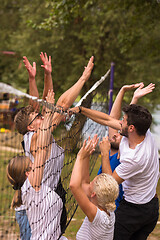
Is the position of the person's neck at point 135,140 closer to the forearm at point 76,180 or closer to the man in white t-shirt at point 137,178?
the man in white t-shirt at point 137,178

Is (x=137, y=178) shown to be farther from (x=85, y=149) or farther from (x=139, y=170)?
(x=85, y=149)

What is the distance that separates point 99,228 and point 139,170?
651mm

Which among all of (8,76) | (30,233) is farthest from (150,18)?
(8,76)

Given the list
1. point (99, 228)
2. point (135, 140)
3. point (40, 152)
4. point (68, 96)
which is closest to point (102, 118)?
point (68, 96)

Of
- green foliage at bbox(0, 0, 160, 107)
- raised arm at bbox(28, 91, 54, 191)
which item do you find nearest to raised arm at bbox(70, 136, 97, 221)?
raised arm at bbox(28, 91, 54, 191)

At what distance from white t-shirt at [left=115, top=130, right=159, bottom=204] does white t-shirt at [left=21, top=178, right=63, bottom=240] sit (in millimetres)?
636

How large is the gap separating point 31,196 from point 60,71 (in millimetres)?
10432

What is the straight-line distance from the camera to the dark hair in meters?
3.01

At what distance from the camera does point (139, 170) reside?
2982mm

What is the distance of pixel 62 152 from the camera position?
3258mm

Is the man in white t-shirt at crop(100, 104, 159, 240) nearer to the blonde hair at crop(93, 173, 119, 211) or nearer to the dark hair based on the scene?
the dark hair

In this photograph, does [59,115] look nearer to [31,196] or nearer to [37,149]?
[37,149]

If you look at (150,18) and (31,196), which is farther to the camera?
(150,18)

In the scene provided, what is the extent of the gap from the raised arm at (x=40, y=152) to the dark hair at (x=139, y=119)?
72 centimetres
